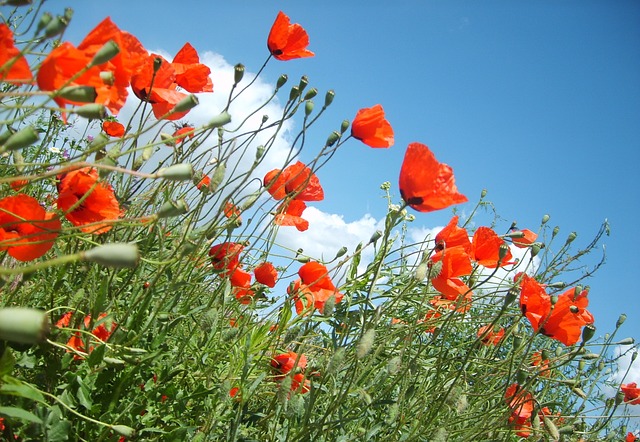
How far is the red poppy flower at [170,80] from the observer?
147 centimetres

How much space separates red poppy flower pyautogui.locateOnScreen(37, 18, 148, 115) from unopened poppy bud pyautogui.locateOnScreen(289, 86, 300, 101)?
75 cm

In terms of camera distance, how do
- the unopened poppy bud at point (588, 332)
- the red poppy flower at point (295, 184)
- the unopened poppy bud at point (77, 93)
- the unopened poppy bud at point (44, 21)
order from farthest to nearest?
the red poppy flower at point (295, 184)
the unopened poppy bud at point (588, 332)
the unopened poppy bud at point (44, 21)
the unopened poppy bud at point (77, 93)

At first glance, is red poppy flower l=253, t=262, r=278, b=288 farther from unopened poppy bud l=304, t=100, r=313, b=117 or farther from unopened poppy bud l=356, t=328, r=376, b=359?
unopened poppy bud l=356, t=328, r=376, b=359

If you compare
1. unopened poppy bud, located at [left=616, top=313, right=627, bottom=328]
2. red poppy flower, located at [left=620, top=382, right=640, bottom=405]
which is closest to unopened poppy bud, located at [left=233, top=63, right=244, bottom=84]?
unopened poppy bud, located at [left=616, top=313, right=627, bottom=328]

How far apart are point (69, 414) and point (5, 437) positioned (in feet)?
0.45

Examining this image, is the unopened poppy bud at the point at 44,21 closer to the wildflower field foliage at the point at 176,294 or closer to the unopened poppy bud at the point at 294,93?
the wildflower field foliage at the point at 176,294

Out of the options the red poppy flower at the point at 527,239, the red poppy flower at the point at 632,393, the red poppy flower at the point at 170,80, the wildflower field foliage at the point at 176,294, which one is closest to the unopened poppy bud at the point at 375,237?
the wildflower field foliage at the point at 176,294

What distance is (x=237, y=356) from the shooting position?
1631mm

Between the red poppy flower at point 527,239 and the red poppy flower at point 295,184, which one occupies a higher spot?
the red poppy flower at point 527,239

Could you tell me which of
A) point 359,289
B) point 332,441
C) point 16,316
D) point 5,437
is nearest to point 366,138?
point 359,289

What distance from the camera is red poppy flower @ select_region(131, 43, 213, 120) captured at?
1466 millimetres

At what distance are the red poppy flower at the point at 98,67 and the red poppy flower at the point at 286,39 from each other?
109cm

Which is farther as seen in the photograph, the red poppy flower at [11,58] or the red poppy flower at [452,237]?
the red poppy flower at [452,237]

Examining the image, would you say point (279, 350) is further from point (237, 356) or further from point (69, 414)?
point (69, 414)
